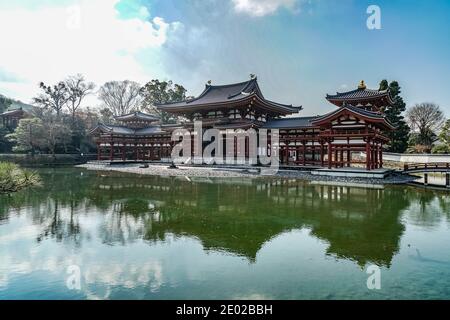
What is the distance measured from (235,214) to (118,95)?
60.2m

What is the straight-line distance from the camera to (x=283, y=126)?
29.0m

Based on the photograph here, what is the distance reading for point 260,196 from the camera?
15344 mm

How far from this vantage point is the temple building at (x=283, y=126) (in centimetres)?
2314

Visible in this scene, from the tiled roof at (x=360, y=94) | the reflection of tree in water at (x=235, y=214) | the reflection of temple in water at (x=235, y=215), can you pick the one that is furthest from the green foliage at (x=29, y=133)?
the tiled roof at (x=360, y=94)

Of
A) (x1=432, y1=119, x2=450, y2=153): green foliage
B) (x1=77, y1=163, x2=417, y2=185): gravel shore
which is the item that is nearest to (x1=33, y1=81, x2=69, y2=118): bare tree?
(x1=77, y1=163, x2=417, y2=185): gravel shore

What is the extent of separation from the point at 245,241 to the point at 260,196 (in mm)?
7527

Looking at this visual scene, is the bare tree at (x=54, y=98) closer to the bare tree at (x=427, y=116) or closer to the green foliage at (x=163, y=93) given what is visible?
the green foliage at (x=163, y=93)

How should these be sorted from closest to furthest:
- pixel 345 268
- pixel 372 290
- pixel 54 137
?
pixel 372 290 < pixel 345 268 < pixel 54 137

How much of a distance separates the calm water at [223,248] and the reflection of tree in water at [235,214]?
44mm

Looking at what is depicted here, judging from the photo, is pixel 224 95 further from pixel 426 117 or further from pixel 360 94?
pixel 426 117

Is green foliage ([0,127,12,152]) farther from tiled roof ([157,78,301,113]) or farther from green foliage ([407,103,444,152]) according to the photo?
green foliage ([407,103,444,152])

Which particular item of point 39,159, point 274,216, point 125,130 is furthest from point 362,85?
point 39,159

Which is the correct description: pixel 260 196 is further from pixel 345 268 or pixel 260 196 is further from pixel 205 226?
pixel 345 268
